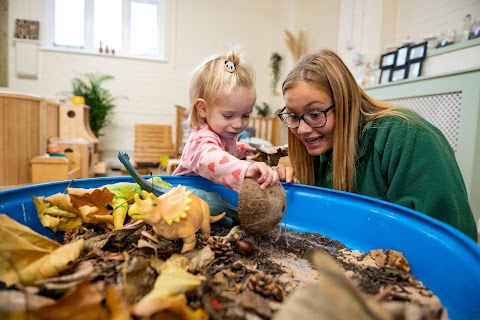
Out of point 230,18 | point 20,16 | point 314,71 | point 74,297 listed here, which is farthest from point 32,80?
point 74,297

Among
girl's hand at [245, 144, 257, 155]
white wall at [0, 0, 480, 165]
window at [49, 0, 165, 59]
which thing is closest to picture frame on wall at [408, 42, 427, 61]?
white wall at [0, 0, 480, 165]

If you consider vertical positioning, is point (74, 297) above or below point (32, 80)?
below

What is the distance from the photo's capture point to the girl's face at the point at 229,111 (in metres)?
0.95

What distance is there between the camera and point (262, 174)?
25.6 inches

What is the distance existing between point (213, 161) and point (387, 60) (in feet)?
6.91

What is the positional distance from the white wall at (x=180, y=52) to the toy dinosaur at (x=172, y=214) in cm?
306

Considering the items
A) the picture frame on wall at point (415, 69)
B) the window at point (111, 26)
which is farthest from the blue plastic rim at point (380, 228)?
the window at point (111, 26)

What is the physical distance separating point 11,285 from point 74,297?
0.15 meters

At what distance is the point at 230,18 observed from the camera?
15.1 ft

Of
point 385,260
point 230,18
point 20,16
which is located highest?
point 230,18

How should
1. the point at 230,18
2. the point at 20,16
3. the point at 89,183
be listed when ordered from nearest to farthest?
the point at 89,183 < the point at 20,16 < the point at 230,18

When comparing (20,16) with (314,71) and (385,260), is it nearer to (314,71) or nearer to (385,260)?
(314,71)

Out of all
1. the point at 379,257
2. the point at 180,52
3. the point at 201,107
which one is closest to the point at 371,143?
the point at 379,257

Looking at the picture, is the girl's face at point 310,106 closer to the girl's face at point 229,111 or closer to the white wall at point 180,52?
the girl's face at point 229,111
